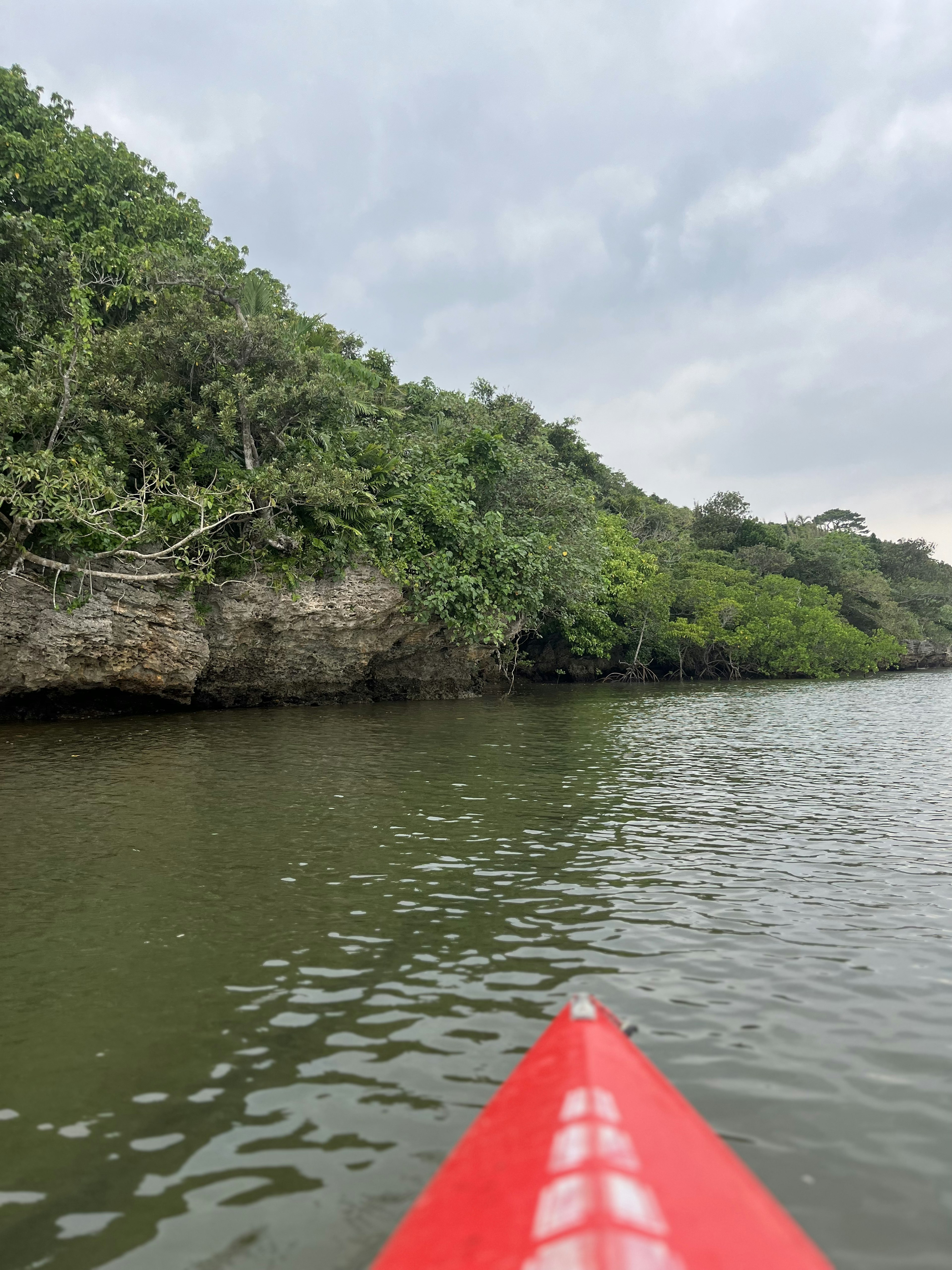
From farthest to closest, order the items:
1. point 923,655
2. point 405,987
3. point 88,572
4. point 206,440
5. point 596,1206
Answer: point 923,655 → point 206,440 → point 88,572 → point 405,987 → point 596,1206

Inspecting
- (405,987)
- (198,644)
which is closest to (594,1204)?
(405,987)

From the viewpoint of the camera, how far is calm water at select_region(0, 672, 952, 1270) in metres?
2.68

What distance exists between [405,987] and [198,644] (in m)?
15.2

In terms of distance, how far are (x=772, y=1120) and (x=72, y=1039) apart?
3.35 meters

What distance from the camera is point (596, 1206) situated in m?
1.85

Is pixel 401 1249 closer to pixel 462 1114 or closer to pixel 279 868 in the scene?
pixel 462 1114

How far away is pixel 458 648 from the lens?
81.5 ft

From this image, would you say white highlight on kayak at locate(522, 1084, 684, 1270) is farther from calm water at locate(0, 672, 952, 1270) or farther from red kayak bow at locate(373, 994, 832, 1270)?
calm water at locate(0, 672, 952, 1270)

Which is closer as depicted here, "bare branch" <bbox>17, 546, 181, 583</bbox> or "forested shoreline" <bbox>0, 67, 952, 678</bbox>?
"bare branch" <bbox>17, 546, 181, 583</bbox>

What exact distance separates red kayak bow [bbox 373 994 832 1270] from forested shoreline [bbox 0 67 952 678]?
1362 centimetres

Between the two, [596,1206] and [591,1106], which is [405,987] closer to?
[591,1106]

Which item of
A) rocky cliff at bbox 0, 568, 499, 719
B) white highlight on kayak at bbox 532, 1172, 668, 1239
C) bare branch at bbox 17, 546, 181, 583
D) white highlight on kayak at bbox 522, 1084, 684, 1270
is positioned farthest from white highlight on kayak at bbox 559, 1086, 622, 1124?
rocky cliff at bbox 0, 568, 499, 719

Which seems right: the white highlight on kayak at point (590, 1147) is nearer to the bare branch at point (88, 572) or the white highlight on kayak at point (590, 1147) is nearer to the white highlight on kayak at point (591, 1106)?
the white highlight on kayak at point (591, 1106)

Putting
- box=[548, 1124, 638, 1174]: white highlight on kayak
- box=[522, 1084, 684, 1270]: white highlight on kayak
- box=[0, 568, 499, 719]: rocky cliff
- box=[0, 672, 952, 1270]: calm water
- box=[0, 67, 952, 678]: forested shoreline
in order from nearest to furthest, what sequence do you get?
box=[522, 1084, 684, 1270]: white highlight on kayak → box=[548, 1124, 638, 1174]: white highlight on kayak → box=[0, 672, 952, 1270]: calm water → box=[0, 67, 952, 678]: forested shoreline → box=[0, 568, 499, 719]: rocky cliff
